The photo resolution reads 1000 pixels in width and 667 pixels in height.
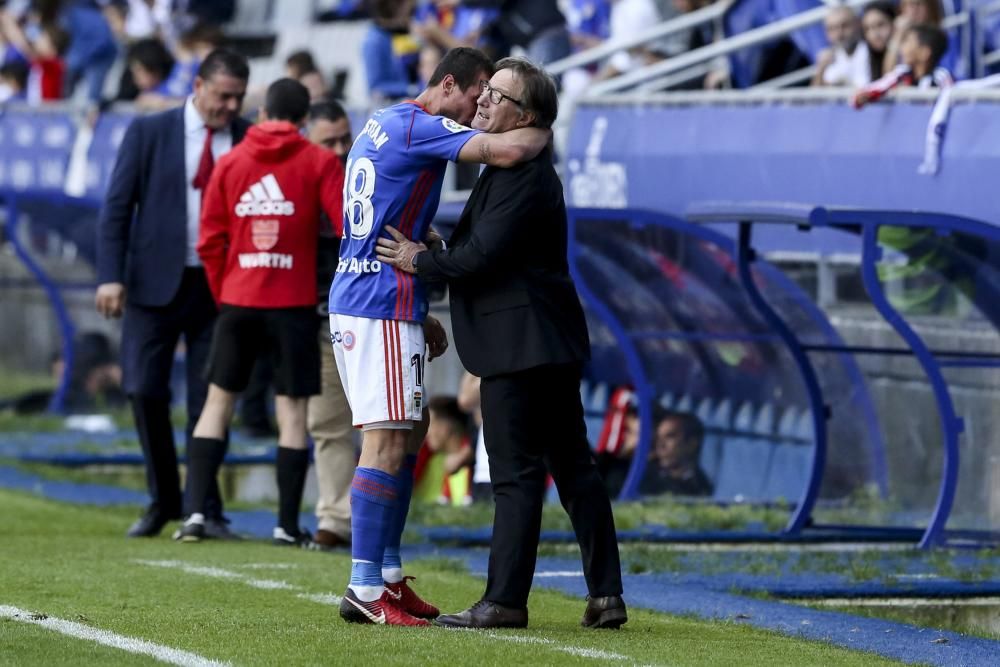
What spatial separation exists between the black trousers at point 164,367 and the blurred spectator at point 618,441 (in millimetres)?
3656

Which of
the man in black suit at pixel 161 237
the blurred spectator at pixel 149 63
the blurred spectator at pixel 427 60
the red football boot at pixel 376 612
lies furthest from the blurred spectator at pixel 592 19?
the red football boot at pixel 376 612

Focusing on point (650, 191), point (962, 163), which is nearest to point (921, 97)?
point (962, 163)

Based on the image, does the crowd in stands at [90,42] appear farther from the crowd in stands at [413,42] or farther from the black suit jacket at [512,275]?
the black suit jacket at [512,275]

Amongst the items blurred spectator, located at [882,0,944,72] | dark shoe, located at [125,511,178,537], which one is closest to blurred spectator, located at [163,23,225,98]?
blurred spectator, located at [882,0,944,72]

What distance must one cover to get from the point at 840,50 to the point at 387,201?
26.0 feet

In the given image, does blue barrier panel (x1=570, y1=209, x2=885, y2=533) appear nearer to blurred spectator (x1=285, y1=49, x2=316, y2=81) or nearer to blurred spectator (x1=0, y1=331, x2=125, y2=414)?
blurred spectator (x1=285, y1=49, x2=316, y2=81)

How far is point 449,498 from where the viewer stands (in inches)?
567

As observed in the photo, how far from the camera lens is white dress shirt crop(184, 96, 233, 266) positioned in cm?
1083

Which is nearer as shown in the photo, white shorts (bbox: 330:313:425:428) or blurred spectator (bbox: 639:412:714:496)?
white shorts (bbox: 330:313:425:428)

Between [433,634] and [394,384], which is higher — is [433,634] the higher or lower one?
the lower one

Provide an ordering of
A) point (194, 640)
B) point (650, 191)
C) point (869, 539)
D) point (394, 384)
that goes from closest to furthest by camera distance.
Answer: point (194, 640)
point (394, 384)
point (869, 539)
point (650, 191)

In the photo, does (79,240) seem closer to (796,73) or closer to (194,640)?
(796,73)

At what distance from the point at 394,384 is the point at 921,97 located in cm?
551

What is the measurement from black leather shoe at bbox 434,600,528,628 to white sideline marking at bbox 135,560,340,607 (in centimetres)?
77
